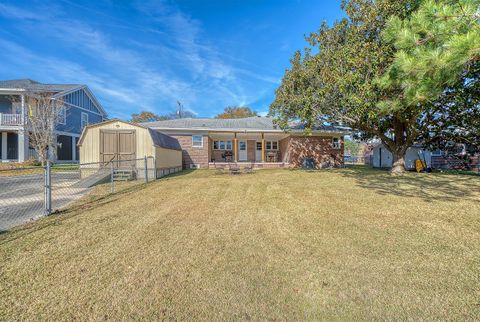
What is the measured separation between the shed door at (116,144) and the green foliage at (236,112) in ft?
115

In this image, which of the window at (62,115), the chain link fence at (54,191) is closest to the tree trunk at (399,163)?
the chain link fence at (54,191)

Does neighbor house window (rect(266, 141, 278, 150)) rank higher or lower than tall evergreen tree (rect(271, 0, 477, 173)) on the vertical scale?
lower

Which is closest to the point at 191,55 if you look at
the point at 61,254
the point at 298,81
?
the point at 298,81

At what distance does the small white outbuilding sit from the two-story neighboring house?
30954 millimetres

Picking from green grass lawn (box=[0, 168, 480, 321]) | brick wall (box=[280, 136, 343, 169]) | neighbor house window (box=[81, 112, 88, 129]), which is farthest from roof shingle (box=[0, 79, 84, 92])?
brick wall (box=[280, 136, 343, 169])

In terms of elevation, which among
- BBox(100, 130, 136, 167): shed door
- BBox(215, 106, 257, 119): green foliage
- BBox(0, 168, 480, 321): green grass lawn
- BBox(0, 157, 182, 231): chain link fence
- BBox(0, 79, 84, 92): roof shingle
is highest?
BBox(215, 106, 257, 119): green foliage

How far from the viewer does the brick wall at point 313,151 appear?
58.3 feet

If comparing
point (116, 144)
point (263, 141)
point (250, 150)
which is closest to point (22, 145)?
point (116, 144)

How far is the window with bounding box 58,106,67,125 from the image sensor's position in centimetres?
1849

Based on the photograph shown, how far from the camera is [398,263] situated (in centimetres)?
274

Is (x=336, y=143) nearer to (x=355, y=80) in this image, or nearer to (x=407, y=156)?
(x=407, y=156)

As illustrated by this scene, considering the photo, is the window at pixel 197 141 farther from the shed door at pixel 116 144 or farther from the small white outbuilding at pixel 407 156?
the small white outbuilding at pixel 407 156

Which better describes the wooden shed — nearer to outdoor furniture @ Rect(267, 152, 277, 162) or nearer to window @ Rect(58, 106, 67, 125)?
window @ Rect(58, 106, 67, 125)

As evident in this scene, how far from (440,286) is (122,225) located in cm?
481
